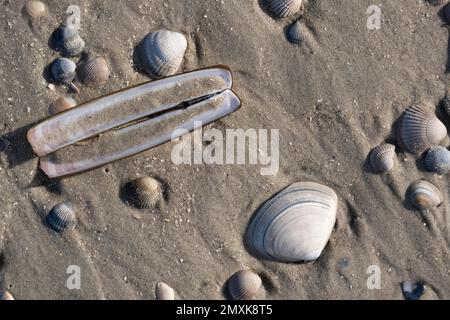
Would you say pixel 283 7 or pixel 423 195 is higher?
pixel 283 7

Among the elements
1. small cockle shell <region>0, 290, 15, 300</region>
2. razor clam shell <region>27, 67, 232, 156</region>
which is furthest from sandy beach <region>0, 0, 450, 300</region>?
razor clam shell <region>27, 67, 232, 156</region>

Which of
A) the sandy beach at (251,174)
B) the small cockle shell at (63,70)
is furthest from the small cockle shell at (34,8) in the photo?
the small cockle shell at (63,70)

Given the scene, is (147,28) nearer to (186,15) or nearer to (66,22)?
(186,15)

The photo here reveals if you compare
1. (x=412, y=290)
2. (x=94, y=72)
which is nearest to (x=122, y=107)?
(x=94, y=72)

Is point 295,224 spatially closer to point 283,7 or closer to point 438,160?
point 438,160

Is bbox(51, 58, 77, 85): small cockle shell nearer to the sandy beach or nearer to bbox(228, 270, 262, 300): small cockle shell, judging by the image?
the sandy beach
